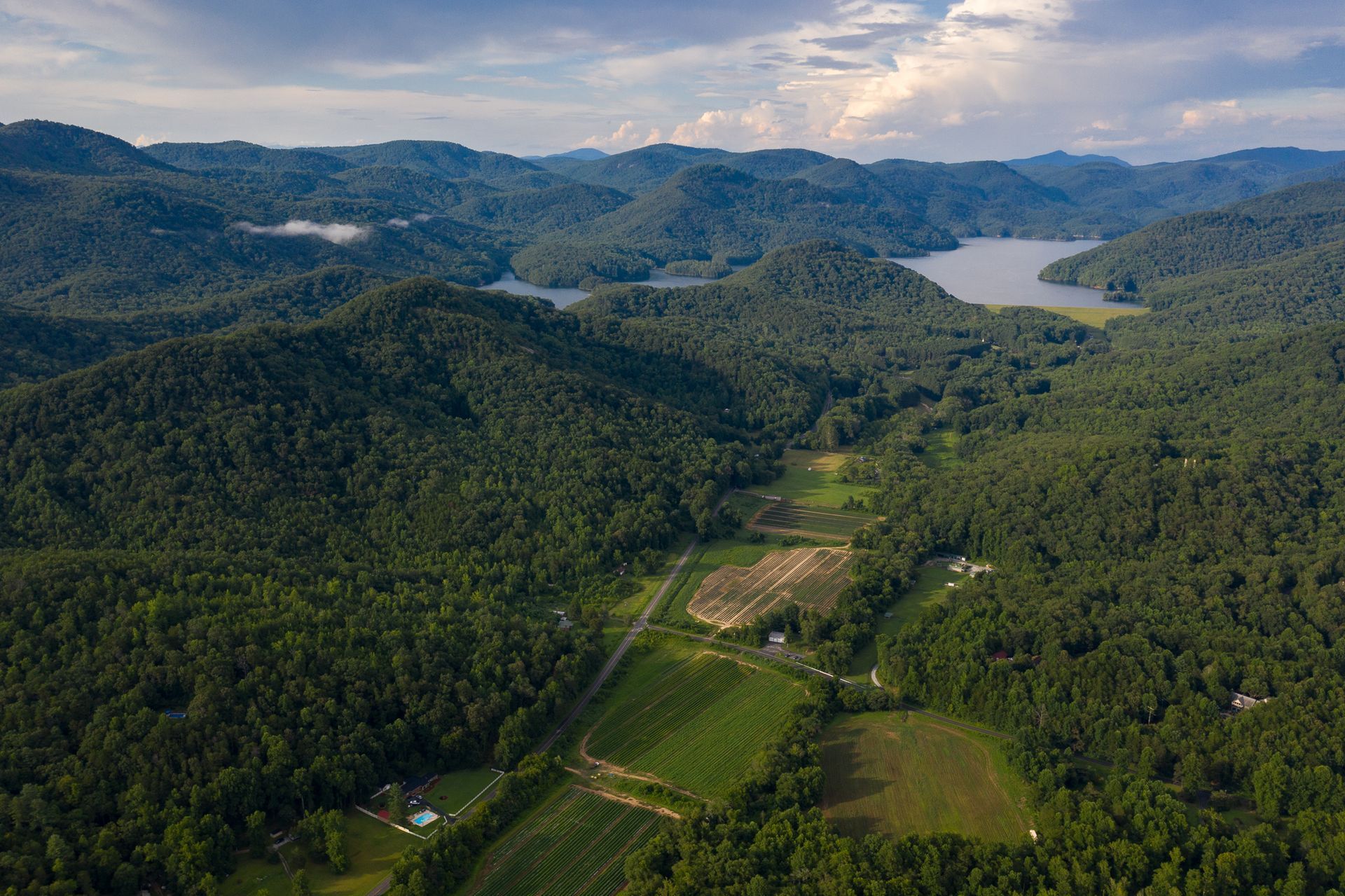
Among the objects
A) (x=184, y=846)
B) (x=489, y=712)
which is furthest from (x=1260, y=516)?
(x=184, y=846)

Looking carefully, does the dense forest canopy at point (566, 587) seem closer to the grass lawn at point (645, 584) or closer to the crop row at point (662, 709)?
the grass lawn at point (645, 584)

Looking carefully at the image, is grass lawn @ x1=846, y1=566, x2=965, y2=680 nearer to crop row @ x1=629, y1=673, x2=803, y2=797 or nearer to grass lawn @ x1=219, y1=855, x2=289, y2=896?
crop row @ x1=629, y1=673, x2=803, y2=797

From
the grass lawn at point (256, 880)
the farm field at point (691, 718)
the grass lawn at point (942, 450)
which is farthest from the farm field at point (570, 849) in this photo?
the grass lawn at point (942, 450)

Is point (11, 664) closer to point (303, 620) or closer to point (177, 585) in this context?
point (177, 585)

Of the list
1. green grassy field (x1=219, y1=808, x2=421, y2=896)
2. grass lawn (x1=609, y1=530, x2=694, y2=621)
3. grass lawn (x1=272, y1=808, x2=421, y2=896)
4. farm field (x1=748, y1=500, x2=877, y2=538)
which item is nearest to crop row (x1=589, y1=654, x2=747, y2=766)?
grass lawn (x1=609, y1=530, x2=694, y2=621)

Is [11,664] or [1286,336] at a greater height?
[1286,336]
